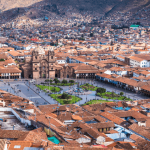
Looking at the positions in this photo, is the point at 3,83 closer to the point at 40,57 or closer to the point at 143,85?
the point at 40,57

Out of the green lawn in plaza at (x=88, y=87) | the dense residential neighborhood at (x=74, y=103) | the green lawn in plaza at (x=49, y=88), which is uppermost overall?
the dense residential neighborhood at (x=74, y=103)

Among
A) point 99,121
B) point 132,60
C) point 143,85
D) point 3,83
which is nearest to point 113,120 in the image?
point 99,121

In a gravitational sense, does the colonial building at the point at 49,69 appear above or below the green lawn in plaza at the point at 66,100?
above

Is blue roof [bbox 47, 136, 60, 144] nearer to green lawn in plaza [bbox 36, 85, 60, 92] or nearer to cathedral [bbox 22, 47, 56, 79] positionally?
green lawn in plaza [bbox 36, 85, 60, 92]

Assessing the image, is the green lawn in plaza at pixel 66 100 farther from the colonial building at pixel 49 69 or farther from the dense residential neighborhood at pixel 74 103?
the colonial building at pixel 49 69

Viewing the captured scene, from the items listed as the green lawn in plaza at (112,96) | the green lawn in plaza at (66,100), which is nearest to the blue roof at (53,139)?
the green lawn in plaza at (66,100)

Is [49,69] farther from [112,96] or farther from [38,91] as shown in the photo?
[112,96]

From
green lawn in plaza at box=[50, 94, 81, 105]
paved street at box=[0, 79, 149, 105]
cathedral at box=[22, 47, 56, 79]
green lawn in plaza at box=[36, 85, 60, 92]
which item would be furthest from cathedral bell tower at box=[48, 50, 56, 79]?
green lawn in plaza at box=[50, 94, 81, 105]

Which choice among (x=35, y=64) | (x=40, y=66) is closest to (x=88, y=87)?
(x=40, y=66)
